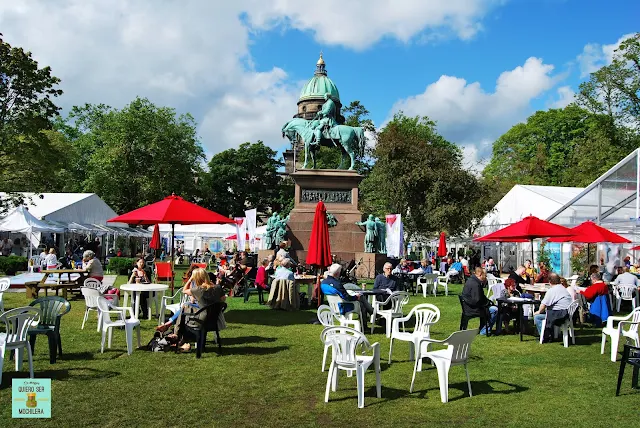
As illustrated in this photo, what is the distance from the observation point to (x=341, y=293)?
1084 centimetres

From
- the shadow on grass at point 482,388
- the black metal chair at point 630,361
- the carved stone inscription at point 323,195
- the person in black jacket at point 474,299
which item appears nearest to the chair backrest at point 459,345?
the shadow on grass at point 482,388

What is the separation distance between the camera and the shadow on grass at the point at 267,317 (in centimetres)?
1241

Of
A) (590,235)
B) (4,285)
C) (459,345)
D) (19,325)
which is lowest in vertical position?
(459,345)

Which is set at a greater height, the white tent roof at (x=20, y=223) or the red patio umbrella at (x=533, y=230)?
the white tent roof at (x=20, y=223)

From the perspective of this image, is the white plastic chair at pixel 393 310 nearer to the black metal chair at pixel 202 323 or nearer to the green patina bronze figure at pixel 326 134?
the black metal chair at pixel 202 323

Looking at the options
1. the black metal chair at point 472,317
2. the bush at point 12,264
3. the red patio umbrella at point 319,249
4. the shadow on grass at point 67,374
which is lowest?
the shadow on grass at point 67,374

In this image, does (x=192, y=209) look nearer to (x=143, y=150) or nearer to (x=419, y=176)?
(x=419, y=176)

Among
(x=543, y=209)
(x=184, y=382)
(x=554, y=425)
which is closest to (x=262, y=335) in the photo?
(x=184, y=382)

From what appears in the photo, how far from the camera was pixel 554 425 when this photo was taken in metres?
5.71

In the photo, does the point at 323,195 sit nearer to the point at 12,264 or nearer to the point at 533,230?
the point at 533,230

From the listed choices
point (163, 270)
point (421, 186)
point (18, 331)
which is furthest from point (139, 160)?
point (18, 331)

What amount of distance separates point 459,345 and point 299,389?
1.95m

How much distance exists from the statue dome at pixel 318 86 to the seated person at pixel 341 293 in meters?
52.1

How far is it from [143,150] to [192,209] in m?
35.5
